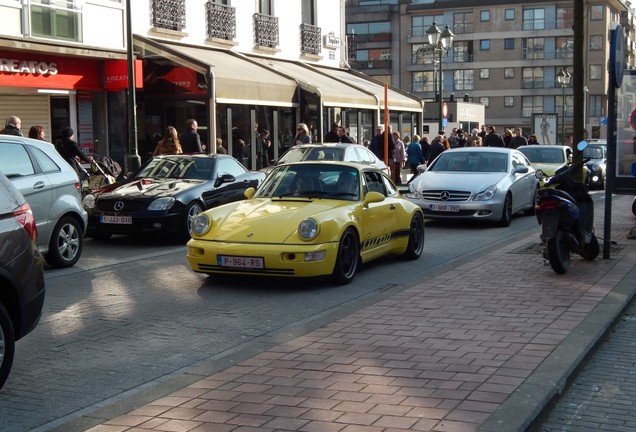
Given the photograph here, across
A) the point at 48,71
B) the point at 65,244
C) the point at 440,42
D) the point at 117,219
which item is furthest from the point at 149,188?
the point at 440,42

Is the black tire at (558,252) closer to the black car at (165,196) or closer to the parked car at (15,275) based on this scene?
the parked car at (15,275)

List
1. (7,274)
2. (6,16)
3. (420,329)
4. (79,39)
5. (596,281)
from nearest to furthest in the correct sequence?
(7,274)
(420,329)
(596,281)
(6,16)
(79,39)

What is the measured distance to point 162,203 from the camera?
43.5ft

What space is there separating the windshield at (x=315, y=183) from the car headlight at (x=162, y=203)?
2854 mm

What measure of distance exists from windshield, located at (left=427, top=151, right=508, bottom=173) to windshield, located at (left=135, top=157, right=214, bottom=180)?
490 cm

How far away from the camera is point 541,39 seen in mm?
82625

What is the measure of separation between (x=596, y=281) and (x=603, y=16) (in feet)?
262

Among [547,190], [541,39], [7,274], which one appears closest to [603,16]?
[541,39]

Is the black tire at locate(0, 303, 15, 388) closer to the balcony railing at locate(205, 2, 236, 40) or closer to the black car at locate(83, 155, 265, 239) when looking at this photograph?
the black car at locate(83, 155, 265, 239)

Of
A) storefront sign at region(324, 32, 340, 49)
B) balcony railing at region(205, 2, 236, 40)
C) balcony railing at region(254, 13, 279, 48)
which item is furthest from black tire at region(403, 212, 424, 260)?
storefront sign at region(324, 32, 340, 49)

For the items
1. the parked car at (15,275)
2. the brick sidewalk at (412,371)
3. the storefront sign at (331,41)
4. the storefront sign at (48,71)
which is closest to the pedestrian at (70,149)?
the storefront sign at (48,71)

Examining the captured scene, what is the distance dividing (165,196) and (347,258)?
14.7 ft

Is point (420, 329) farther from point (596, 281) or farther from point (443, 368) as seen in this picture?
point (596, 281)

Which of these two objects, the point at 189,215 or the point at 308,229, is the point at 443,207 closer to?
the point at 189,215
